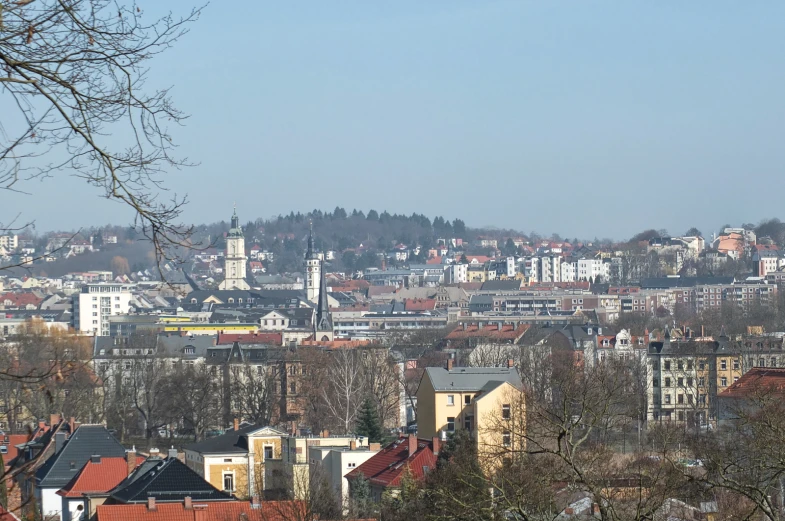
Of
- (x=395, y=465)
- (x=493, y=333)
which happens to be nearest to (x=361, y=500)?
(x=395, y=465)

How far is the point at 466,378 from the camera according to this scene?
1732 inches

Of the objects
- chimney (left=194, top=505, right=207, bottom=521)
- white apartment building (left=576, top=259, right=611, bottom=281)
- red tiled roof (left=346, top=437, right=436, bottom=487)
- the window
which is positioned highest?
white apartment building (left=576, top=259, right=611, bottom=281)

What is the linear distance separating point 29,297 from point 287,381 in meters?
79.6

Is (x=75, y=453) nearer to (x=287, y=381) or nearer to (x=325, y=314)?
(x=287, y=381)

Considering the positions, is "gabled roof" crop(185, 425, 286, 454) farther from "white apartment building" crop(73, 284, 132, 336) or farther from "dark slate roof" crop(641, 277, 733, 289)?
"dark slate roof" crop(641, 277, 733, 289)

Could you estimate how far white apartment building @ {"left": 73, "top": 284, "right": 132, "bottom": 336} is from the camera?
124m

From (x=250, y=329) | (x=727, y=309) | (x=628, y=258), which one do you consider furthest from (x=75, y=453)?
(x=628, y=258)

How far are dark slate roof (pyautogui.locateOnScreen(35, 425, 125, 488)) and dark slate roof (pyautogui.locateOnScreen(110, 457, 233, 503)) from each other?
13.7 ft

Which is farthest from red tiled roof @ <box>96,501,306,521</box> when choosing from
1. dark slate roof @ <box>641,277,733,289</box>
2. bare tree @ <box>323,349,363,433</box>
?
dark slate roof @ <box>641,277,733,289</box>

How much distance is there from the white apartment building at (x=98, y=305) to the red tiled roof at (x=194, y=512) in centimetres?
9815

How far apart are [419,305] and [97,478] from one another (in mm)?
118443

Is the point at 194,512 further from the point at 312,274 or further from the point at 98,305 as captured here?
the point at 312,274

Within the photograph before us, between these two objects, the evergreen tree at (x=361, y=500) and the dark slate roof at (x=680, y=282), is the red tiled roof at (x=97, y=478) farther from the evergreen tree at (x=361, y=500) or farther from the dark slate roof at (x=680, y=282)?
the dark slate roof at (x=680, y=282)

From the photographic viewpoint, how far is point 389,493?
30.1 meters
